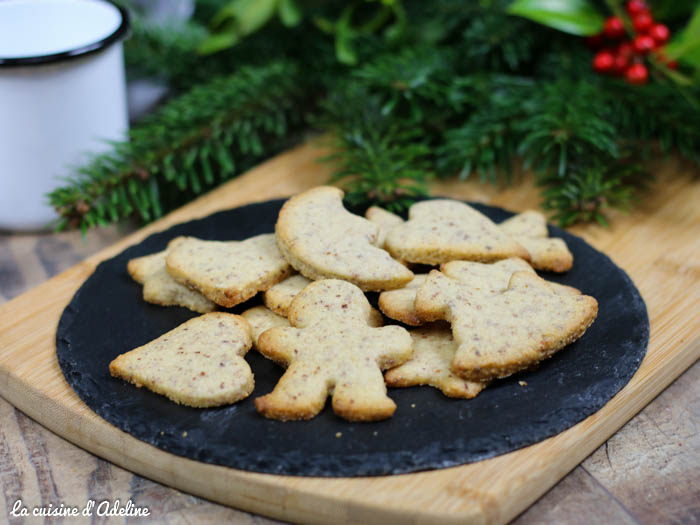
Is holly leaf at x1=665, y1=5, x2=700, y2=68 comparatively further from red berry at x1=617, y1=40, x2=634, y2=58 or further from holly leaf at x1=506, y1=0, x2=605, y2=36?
holly leaf at x1=506, y1=0, x2=605, y2=36

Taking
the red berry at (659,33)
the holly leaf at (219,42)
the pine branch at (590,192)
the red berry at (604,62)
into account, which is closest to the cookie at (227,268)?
the pine branch at (590,192)

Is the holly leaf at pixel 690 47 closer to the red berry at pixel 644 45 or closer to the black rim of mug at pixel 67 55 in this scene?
the red berry at pixel 644 45

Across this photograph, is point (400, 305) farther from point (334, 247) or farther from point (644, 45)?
point (644, 45)

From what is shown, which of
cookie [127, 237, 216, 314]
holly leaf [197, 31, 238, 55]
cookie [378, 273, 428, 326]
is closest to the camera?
cookie [378, 273, 428, 326]

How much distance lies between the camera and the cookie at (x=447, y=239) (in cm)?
146

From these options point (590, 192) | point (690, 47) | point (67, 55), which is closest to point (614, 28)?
point (690, 47)

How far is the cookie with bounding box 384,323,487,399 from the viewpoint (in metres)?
1.21

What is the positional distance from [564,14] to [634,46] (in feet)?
0.62

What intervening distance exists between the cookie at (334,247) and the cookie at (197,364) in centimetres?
17

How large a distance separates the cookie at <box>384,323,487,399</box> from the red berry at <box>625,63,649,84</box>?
0.93 m

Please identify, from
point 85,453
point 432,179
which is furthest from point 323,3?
point 85,453

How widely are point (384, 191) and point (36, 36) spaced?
0.92 m

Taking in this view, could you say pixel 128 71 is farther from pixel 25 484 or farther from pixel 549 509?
pixel 549 509

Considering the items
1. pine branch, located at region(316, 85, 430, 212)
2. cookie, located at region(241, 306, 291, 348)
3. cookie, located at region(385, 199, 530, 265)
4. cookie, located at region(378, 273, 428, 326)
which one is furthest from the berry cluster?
cookie, located at region(241, 306, 291, 348)
